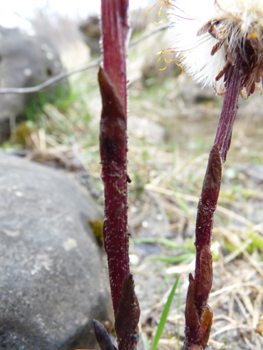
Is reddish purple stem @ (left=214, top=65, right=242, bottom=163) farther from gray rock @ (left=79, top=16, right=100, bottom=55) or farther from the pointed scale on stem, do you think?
gray rock @ (left=79, top=16, right=100, bottom=55)

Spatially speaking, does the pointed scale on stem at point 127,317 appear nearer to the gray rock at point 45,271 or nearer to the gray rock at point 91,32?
the gray rock at point 45,271

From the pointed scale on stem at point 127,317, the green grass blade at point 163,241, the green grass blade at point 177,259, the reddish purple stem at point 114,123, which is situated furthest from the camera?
the green grass blade at point 163,241

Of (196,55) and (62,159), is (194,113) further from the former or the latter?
(196,55)

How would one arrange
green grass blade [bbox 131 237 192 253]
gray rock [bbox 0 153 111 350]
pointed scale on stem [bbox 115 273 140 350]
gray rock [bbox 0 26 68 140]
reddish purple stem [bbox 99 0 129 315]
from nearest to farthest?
reddish purple stem [bbox 99 0 129 315] → pointed scale on stem [bbox 115 273 140 350] → gray rock [bbox 0 153 111 350] → green grass blade [bbox 131 237 192 253] → gray rock [bbox 0 26 68 140]

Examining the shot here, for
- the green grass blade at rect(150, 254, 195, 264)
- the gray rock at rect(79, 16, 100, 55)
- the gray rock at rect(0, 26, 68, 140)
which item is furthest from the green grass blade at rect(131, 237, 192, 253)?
the gray rock at rect(79, 16, 100, 55)

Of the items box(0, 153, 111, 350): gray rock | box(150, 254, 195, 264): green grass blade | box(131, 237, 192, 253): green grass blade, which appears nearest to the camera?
box(0, 153, 111, 350): gray rock

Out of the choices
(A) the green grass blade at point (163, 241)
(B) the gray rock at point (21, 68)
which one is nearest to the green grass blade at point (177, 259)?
(A) the green grass blade at point (163, 241)

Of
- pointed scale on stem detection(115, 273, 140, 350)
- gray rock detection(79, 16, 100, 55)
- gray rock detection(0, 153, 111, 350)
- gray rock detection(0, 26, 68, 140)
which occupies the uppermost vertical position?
gray rock detection(79, 16, 100, 55)
